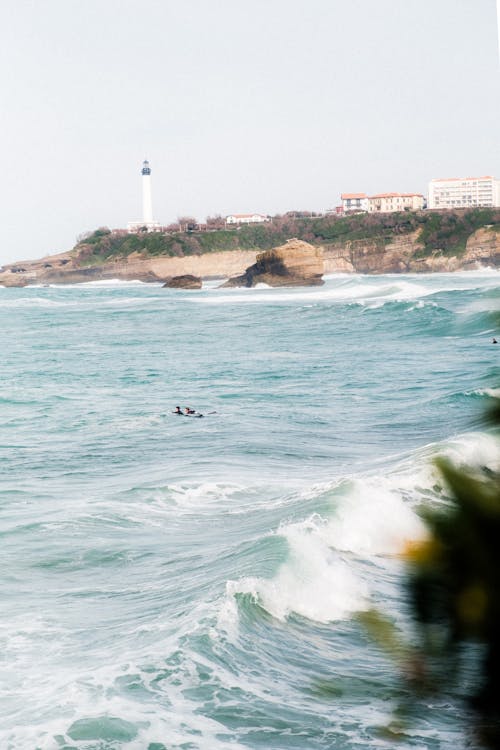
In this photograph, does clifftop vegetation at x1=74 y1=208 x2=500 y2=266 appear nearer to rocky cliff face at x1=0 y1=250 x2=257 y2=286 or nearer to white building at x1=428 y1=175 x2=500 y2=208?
rocky cliff face at x1=0 y1=250 x2=257 y2=286

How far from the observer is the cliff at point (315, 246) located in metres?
88.3

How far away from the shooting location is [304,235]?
98.0 m

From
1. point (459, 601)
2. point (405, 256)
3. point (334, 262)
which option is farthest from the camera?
point (334, 262)

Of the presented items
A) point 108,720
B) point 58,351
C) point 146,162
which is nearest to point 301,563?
point 108,720

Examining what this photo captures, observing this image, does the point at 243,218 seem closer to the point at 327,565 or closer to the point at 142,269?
the point at 142,269

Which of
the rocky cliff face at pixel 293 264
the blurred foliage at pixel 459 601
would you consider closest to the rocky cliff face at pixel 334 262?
the rocky cliff face at pixel 293 264

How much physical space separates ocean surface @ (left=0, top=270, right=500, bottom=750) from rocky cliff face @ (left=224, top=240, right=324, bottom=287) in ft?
144

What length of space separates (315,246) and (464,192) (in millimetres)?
33663

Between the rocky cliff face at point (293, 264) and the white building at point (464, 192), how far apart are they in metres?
49.8

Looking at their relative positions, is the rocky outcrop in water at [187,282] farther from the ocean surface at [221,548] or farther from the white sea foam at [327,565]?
the white sea foam at [327,565]

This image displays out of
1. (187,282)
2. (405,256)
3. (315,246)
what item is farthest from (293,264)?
(405,256)

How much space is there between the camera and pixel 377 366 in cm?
2481

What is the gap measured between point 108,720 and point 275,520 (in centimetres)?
437

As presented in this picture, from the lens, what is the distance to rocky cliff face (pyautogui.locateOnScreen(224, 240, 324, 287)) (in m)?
67.6
